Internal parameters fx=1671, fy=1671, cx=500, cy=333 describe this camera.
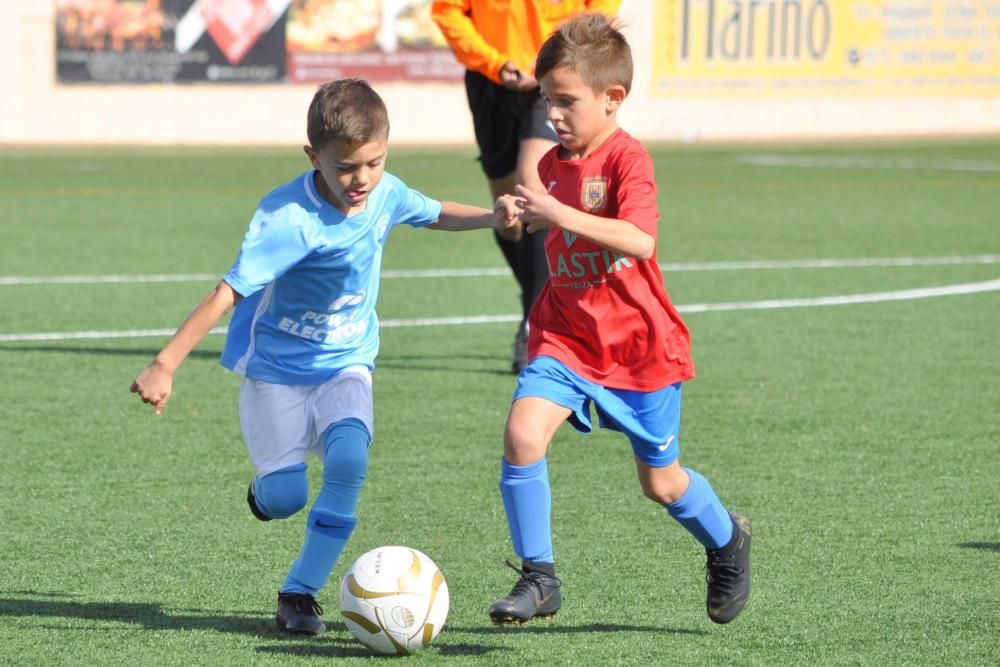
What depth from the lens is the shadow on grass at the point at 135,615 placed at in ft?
13.6

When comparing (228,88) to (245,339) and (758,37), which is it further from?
(245,339)

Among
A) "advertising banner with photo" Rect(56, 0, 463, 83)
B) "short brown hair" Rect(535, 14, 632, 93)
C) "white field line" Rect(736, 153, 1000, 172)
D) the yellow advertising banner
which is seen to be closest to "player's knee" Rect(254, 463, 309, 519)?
"short brown hair" Rect(535, 14, 632, 93)

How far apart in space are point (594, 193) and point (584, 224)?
1.14 feet

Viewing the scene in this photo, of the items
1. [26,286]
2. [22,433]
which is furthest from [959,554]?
[26,286]

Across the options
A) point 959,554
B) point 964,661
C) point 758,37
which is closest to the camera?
point 964,661

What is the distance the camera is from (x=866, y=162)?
2136 centimetres

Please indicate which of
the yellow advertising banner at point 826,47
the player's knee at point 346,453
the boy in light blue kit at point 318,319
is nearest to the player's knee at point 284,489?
the boy in light blue kit at point 318,319

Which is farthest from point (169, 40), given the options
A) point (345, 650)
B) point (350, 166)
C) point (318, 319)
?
point (345, 650)

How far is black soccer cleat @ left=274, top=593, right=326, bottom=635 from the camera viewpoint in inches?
160

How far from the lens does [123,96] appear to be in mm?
23781

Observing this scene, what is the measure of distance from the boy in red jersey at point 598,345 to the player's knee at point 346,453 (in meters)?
0.37

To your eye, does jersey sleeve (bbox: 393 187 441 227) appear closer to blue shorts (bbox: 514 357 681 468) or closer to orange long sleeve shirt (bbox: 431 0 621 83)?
blue shorts (bbox: 514 357 681 468)

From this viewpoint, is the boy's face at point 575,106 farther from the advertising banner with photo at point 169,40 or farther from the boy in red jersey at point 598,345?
the advertising banner with photo at point 169,40

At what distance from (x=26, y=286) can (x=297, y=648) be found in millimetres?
6775
